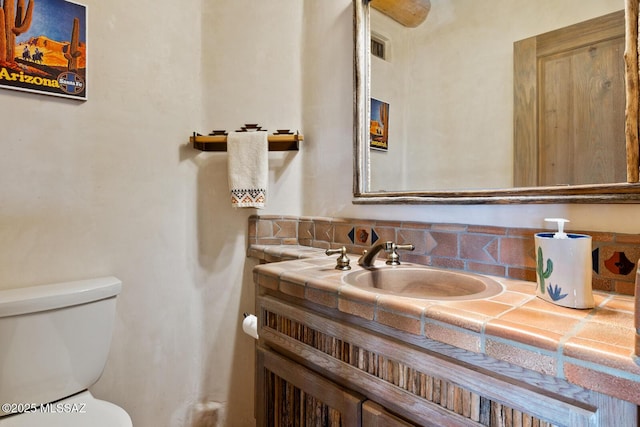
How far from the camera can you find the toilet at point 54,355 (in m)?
0.93

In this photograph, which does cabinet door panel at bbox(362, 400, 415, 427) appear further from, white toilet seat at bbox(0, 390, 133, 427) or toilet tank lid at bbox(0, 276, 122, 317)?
toilet tank lid at bbox(0, 276, 122, 317)

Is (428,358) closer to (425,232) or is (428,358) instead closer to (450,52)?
(425,232)

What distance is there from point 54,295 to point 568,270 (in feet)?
4.63

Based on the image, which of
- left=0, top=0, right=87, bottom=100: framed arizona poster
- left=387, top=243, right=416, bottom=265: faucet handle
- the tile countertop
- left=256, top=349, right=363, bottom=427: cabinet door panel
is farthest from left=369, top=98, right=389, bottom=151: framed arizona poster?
left=0, top=0, right=87, bottom=100: framed arizona poster

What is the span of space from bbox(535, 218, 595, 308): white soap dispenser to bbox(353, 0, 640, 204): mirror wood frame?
0.19m

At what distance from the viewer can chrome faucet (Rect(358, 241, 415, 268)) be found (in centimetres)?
99

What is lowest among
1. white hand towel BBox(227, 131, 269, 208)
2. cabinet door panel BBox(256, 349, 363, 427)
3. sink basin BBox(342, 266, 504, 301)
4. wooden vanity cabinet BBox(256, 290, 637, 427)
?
cabinet door panel BBox(256, 349, 363, 427)

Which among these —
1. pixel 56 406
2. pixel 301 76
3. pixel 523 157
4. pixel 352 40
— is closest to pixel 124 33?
pixel 301 76

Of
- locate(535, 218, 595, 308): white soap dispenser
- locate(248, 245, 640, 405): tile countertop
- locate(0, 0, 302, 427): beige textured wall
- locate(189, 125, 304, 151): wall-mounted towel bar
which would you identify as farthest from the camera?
locate(189, 125, 304, 151): wall-mounted towel bar

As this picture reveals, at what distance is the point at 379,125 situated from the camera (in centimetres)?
123

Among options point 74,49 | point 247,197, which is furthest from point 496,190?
point 74,49

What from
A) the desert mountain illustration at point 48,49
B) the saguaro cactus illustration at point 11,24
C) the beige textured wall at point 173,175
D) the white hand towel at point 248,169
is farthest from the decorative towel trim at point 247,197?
the saguaro cactus illustration at point 11,24

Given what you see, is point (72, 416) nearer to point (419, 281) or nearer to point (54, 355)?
point (54, 355)

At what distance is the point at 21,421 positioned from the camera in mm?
906
